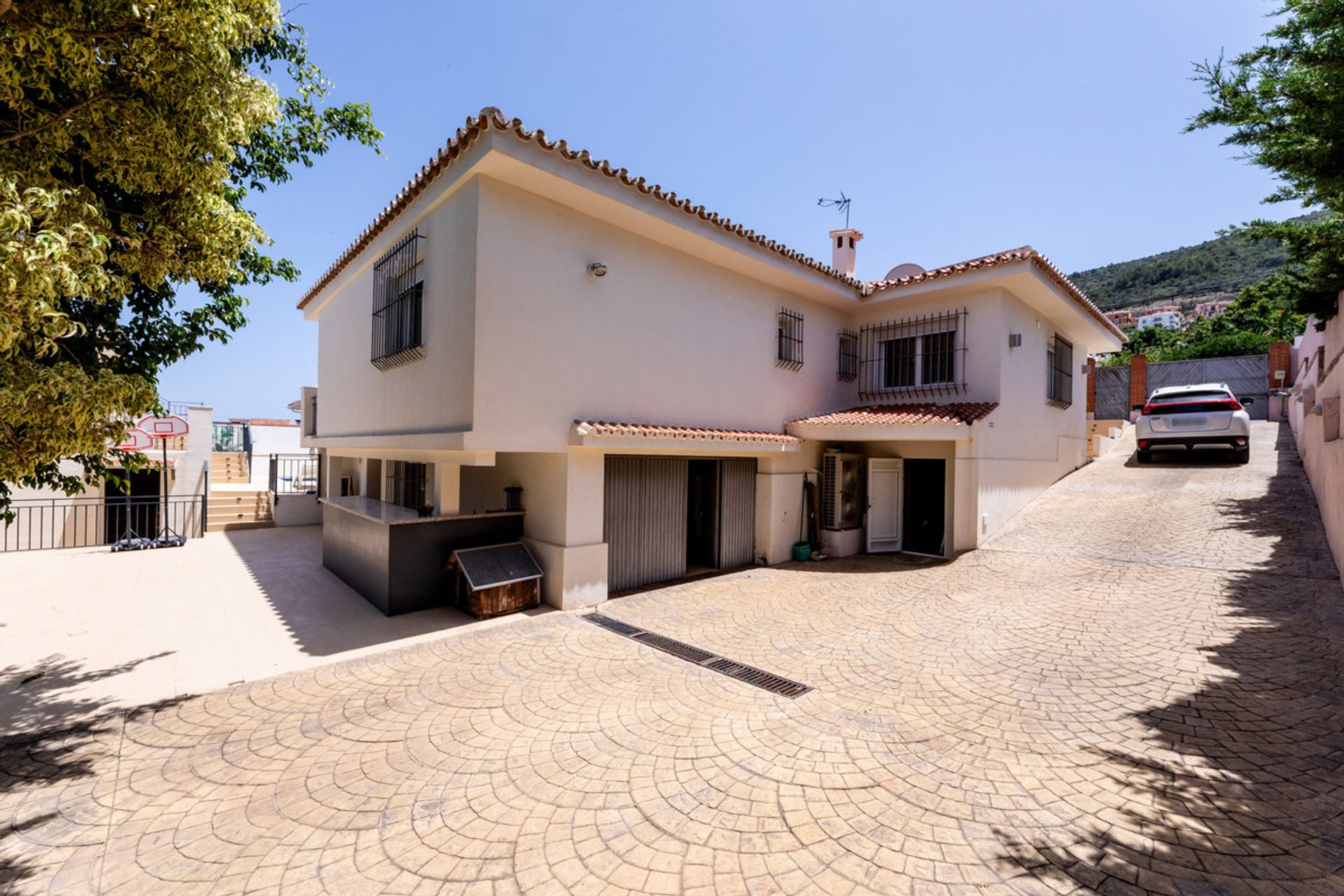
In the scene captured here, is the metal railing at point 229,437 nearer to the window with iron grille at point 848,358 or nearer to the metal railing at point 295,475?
the metal railing at point 295,475

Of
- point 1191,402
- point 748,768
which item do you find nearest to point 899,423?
point 748,768

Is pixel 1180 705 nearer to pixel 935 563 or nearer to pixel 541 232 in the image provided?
pixel 935 563

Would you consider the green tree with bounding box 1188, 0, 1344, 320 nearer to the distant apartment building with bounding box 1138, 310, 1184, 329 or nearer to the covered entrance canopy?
the covered entrance canopy

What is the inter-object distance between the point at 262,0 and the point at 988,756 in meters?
8.01

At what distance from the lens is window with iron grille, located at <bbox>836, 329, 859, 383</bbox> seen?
1330 cm

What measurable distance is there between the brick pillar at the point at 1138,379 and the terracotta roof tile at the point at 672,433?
22.7 metres

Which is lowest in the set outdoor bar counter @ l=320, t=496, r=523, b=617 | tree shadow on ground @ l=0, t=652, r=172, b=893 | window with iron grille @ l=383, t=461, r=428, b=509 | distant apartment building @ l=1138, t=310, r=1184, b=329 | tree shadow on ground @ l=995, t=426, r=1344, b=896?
tree shadow on ground @ l=0, t=652, r=172, b=893

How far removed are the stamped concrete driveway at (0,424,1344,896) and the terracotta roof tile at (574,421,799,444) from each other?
2736 millimetres

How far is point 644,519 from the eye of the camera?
380 inches

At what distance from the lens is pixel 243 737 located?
14.9ft

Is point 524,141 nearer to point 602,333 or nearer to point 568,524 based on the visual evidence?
point 602,333

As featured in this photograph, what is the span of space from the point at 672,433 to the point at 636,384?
39.9 inches

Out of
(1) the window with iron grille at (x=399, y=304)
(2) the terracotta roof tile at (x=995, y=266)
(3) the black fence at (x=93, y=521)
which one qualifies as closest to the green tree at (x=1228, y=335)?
(2) the terracotta roof tile at (x=995, y=266)

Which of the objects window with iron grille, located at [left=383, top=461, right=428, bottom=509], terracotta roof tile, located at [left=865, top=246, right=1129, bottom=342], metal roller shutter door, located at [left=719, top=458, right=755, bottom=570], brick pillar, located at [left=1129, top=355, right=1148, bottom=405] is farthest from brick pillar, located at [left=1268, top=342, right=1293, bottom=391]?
window with iron grille, located at [left=383, top=461, right=428, bottom=509]
